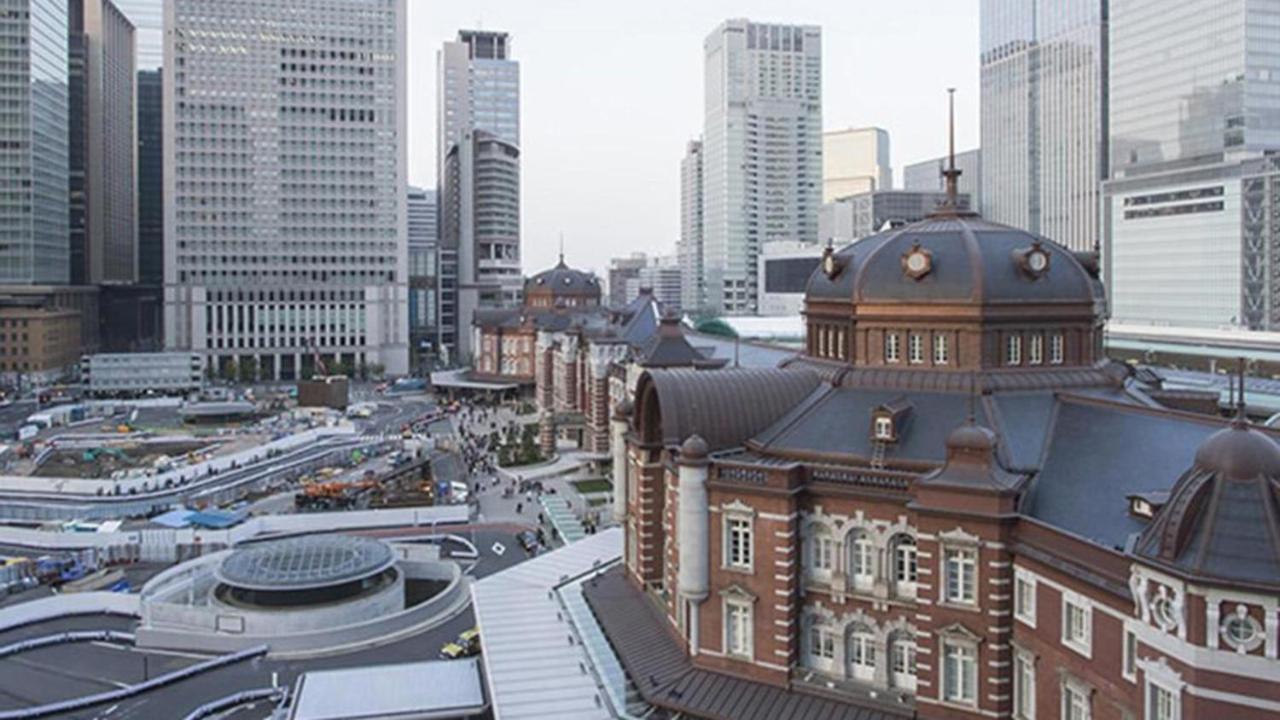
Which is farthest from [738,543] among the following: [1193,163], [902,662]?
[1193,163]

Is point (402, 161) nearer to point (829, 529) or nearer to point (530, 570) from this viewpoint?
point (530, 570)

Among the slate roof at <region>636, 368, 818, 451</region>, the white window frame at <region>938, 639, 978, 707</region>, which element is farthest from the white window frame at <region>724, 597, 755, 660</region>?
the white window frame at <region>938, 639, 978, 707</region>

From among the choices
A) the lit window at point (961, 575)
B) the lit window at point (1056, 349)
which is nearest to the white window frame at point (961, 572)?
the lit window at point (961, 575)

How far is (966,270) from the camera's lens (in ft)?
130

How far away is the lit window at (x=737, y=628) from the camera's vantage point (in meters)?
37.9

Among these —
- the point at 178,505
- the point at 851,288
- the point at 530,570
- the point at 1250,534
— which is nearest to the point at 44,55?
the point at 178,505

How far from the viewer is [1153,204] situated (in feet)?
468

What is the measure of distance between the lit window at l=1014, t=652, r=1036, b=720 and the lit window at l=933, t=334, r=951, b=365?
38.9 ft

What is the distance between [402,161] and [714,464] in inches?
5972

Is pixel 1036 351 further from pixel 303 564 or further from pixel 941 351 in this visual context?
pixel 303 564

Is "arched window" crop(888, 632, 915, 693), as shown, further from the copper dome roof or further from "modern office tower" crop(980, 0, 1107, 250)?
"modern office tower" crop(980, 0, 1107, 250)

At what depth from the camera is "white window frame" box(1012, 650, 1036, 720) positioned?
3117 cm

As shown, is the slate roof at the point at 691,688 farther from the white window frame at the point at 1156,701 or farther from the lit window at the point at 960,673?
the white window frame at the point at 1156,701

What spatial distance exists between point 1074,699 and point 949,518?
5.98 meters
